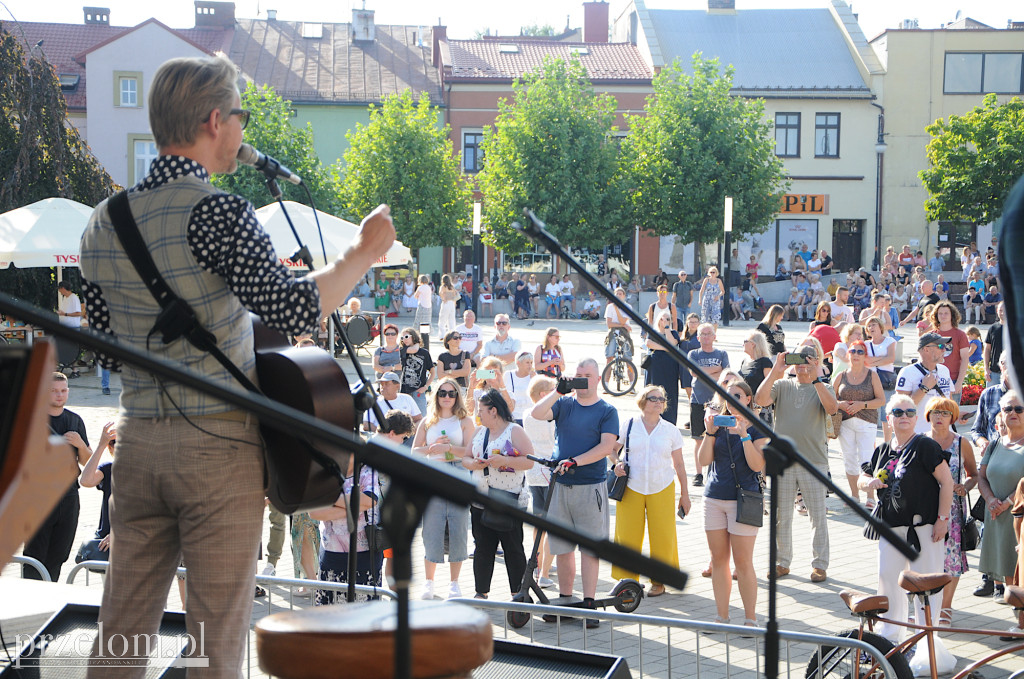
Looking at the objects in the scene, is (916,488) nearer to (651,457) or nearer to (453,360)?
(651,457)

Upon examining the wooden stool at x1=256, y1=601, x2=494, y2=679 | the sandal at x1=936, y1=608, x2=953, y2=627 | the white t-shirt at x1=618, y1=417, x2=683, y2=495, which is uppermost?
the wooden stool at x1=256, y1=601, x2=494, y2=679

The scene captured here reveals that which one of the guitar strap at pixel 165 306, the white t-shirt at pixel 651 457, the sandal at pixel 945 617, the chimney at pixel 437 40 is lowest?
the sandal at pixel 945 617

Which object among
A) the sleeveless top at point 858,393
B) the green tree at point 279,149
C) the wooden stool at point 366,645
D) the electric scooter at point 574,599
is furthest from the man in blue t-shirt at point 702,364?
the green tree at point 279,149

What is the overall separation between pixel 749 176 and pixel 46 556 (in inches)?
1290

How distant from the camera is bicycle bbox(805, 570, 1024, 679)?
485 centimetres

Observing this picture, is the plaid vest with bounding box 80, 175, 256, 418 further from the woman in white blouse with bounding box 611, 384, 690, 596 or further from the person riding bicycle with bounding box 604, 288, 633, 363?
the person riding bicycle with bounding box 604, 288, 633, 363

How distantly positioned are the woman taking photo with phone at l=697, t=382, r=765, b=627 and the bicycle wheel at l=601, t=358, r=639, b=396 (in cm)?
924

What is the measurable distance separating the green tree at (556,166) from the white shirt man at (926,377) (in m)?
25.8

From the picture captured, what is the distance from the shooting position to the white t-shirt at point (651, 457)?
7824mm

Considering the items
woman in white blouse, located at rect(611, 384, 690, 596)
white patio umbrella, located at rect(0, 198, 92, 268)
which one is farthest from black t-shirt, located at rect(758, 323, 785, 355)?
white patio umbrella, located at rect(0, 198, 92, 268)

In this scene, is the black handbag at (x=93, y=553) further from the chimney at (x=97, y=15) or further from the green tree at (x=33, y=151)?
the chimney at (x=97, y=15)

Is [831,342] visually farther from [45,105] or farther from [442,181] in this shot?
[442,181]

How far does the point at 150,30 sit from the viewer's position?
39906 millimetres

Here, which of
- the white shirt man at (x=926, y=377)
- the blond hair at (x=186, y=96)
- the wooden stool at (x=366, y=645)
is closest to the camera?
the wooden stool at (x=366, y=645)
